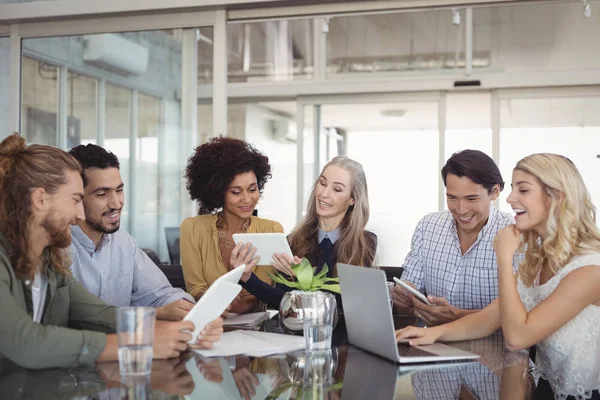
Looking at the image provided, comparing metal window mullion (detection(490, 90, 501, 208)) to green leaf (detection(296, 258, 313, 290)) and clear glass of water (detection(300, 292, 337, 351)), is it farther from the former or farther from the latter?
clear glass of water (detection(300, 292, 337, 351))

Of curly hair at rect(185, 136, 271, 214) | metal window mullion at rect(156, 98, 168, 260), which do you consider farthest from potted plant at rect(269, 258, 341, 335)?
metal window mullion at rect(156, 98, 168, 260)

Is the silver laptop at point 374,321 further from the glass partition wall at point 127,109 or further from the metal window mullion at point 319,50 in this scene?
the metal window mullion at point 319,50

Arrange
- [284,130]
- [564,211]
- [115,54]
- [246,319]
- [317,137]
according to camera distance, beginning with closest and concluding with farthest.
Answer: [564,211]
[246,319]
[115,54]
[317,137]
[284,130]

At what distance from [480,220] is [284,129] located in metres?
5.23

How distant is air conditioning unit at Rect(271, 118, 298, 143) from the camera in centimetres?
794

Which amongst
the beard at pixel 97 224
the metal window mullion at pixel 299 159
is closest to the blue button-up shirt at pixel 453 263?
the beard at pixel 97 224

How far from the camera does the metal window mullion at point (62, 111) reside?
14.2ft

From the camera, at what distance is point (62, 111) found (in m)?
4.33

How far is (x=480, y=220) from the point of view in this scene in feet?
9.59

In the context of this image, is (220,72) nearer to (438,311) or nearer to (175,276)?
(175,276)

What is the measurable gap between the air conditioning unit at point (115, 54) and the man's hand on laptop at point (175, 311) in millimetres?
2150

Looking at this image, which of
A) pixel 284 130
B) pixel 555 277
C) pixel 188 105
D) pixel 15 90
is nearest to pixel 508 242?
pixel 555 277

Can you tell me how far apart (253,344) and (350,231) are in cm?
107

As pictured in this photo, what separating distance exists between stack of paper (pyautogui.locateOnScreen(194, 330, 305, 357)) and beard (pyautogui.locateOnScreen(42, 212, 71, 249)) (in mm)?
448
